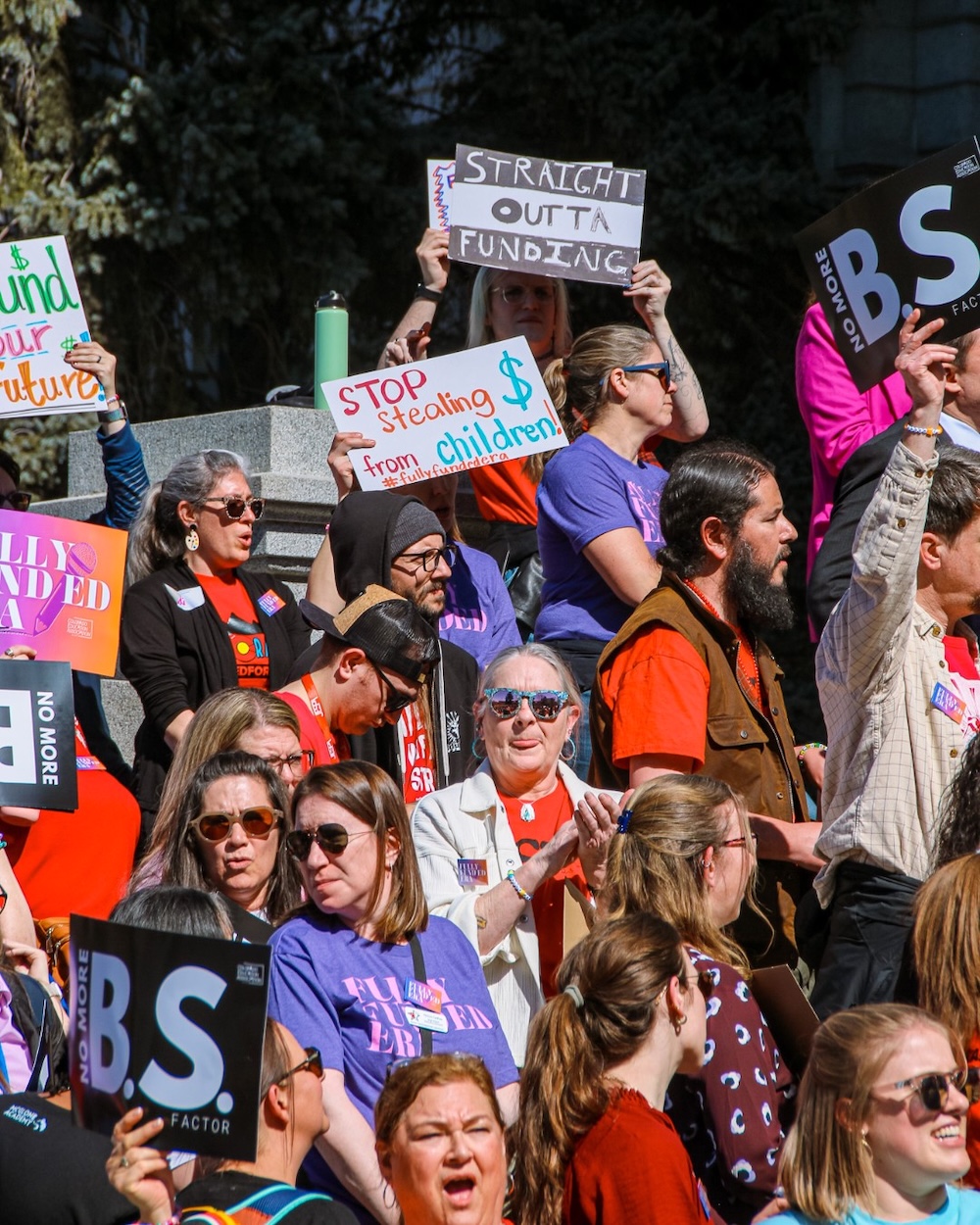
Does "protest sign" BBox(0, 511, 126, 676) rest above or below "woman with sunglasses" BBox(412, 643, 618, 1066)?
above

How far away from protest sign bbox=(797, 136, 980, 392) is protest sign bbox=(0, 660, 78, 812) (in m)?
2.40

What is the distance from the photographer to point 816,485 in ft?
19.5

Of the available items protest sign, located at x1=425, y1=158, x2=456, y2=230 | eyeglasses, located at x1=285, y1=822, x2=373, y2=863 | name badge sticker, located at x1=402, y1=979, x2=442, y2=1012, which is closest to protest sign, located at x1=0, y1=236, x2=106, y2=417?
protest sign, located at x1=425, y1=158, x2=456, y2=230

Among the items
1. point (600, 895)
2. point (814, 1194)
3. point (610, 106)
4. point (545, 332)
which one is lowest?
point (814, 1194)

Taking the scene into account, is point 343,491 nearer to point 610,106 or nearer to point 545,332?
point 545,332

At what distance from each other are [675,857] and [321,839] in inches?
29.4

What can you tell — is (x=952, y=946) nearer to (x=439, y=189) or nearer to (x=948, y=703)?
(x=948, y=703)

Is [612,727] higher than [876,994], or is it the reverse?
[612,727]

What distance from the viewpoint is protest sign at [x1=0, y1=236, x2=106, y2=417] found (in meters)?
6.92

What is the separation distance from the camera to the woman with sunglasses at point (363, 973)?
3879 millimetres

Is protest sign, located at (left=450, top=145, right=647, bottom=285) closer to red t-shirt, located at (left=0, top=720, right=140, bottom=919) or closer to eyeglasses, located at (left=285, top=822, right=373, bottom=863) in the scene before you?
red t-shirt, located at (left=0, top=720, right=140, bottom=919)

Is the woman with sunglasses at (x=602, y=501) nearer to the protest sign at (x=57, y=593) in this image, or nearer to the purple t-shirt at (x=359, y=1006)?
the protest sign at (x=57, y=593)

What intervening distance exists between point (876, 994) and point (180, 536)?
2.98 meters

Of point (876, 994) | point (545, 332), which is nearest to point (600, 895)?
point (876, 994)
